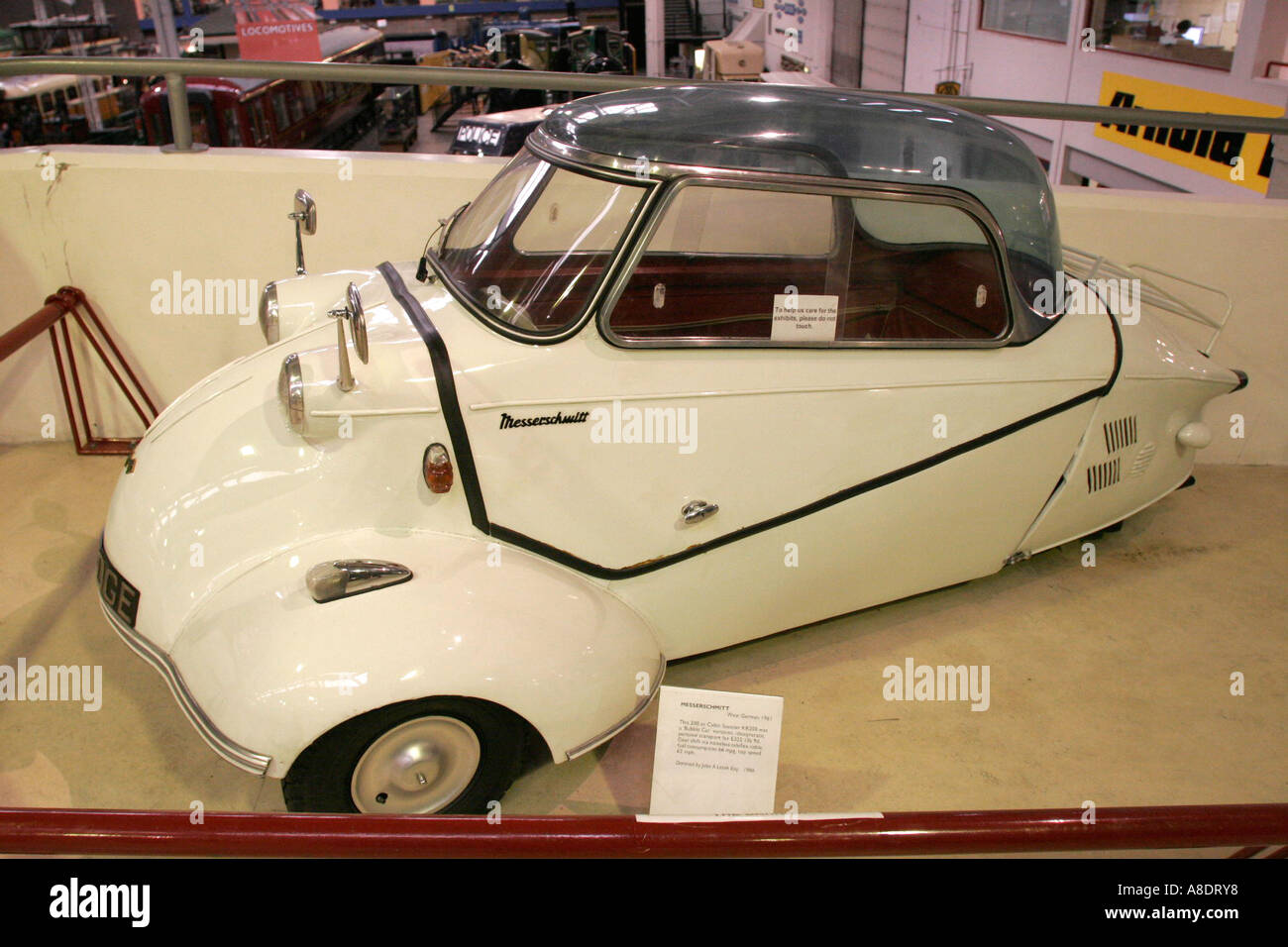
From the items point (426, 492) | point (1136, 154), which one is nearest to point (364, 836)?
point (426, 492)

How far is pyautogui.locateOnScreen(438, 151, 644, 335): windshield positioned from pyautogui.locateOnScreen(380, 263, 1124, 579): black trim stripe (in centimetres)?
19

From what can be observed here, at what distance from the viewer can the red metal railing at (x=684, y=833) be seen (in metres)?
1.48

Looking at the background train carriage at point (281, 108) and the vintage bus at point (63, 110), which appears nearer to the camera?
the vintage bus at point (63, 110)

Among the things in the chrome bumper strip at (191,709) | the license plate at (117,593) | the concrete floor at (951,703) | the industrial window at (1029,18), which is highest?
the industrial window at (1029,18)

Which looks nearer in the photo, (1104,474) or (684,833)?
(684,833)

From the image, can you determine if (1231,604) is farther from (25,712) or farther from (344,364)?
(25,712)

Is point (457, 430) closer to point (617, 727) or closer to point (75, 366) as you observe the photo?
point (617, 727)

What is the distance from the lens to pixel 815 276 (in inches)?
103

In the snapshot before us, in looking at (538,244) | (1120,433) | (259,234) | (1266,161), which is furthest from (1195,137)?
(259,234)

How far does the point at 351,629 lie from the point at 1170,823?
64.6 inches

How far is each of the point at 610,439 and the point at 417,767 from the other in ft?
3.07

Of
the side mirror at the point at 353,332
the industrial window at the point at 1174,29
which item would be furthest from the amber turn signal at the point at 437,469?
the industrial window at the point at 1174,29

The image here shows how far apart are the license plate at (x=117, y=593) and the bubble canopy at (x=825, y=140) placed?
1.66 m

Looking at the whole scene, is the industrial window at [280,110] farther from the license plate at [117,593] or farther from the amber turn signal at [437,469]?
the amber turn signal at [437,469]
